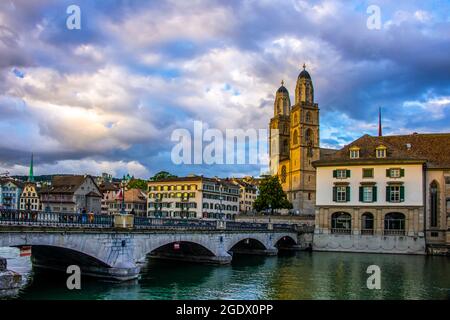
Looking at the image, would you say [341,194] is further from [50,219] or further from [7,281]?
[7,281]

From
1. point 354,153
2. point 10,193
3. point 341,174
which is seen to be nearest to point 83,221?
point 341,174

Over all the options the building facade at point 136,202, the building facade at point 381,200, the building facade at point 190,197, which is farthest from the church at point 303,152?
the building facade at point 136,202

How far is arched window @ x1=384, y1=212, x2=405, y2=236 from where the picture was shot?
60969 mm

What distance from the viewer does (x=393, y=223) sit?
201ft

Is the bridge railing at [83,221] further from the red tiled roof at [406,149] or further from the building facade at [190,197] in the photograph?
the building facade at [190,197]

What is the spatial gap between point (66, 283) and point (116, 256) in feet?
11.1

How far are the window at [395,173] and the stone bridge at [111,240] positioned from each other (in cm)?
2237

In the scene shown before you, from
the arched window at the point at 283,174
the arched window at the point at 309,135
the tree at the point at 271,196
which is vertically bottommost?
the tree at the point at 271,196

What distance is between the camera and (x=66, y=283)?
31391 mm

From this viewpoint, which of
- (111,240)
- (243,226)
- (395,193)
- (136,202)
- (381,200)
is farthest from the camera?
(136,202)

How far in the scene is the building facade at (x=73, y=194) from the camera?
350 feet

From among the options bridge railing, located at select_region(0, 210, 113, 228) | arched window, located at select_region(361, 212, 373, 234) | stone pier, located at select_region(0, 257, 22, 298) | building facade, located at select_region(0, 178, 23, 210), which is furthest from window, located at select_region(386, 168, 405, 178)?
building facade, located at select_region(0, 178, 23, 210)

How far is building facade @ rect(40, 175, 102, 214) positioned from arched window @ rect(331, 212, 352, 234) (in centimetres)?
5867

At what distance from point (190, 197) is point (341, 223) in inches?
1872
